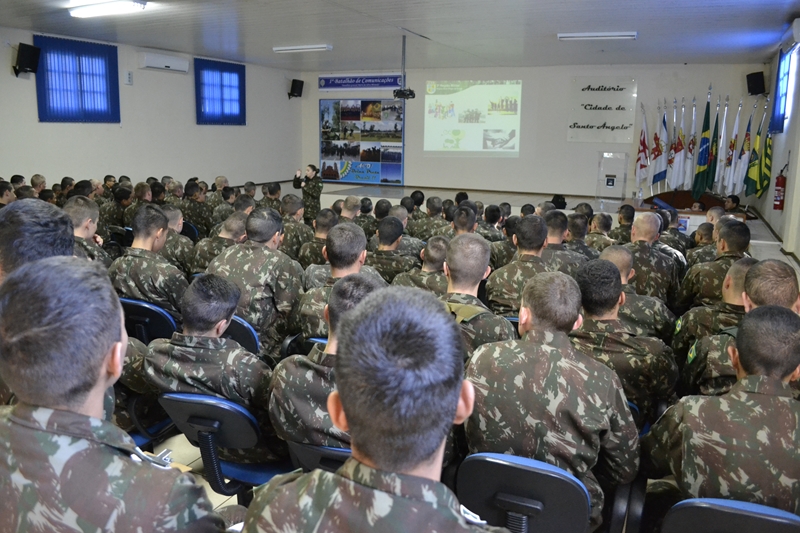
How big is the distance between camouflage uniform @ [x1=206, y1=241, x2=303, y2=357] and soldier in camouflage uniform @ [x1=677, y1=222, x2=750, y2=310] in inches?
101

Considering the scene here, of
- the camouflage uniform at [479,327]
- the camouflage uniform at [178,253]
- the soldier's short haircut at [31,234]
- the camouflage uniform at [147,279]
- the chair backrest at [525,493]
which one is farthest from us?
the camouflage uniform at [178,253]

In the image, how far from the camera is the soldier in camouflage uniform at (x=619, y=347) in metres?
2.51

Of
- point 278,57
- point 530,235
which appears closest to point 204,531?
point 530,235

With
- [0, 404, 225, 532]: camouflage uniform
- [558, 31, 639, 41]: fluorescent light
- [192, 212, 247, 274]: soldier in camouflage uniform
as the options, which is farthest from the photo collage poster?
[0, 404, 225, 532]: camouflage uniform

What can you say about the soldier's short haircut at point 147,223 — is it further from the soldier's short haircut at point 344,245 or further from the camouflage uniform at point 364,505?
the camouflage uniform at point 364,505

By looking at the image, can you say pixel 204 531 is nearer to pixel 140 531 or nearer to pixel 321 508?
pixel 140 531

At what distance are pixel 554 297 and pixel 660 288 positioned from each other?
2742mm

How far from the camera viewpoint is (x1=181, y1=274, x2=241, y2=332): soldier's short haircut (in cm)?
224

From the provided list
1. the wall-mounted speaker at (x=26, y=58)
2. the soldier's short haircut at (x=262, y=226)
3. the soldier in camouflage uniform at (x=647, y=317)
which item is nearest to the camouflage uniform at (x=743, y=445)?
the soldier in camouflage uniform at (x=647, y=317)

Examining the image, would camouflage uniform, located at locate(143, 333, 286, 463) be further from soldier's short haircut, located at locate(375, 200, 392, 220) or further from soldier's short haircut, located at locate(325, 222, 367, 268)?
soldier's short haircut, located at locate(375, 200, 392, 220)

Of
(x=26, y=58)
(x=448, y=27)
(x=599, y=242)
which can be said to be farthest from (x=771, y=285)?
(x=26, y=58)

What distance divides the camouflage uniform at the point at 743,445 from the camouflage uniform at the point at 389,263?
8.97ft

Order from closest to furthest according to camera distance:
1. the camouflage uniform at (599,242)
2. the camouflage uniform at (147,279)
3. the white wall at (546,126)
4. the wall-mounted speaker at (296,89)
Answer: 1. the camouflage uniform at (147,279)
2. the camouflage uniform at (599,242)
3. the white wall at (546,126)
4. the wall-mounted speaker at (296,89)

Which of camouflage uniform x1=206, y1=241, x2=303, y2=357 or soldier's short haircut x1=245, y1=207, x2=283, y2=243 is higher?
soldier's short haircut x1=245, y1=207, x2=283, y2=243
